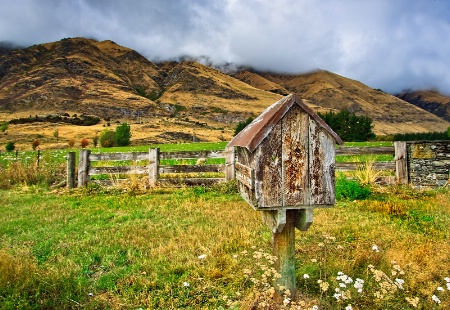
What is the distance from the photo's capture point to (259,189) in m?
3.30

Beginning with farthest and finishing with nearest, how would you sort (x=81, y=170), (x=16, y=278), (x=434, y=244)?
(x=81, y=170)
(x=434, y=244)
(x=16, y=278)

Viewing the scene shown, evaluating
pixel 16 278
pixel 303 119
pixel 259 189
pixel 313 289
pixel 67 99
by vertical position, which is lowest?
pixel 313 289

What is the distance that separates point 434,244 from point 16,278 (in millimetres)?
5963

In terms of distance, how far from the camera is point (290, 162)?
3383 mm

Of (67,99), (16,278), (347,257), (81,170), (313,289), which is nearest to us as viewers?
(16,278)

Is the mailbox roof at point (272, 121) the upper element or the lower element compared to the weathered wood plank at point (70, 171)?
upper

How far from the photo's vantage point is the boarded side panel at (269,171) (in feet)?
10.9

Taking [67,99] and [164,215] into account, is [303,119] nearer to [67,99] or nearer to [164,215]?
[164,215]

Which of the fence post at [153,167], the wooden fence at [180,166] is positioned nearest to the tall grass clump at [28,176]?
the wooden fence at [180,166]

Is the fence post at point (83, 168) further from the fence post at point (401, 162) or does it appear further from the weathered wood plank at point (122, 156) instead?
the fence post at point (401, 162)

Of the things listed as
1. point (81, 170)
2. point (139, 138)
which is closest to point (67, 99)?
point (139, 138)

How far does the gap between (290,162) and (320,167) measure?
347mm

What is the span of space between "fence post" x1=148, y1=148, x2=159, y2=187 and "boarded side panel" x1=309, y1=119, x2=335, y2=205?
8.86 metres

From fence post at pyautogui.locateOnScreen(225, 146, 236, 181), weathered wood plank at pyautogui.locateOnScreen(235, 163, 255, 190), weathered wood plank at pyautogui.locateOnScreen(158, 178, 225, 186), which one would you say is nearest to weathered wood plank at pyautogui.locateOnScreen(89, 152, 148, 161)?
weathered wood plank at pyautogui.locateOnScreen(158, 178, 225, 186)
